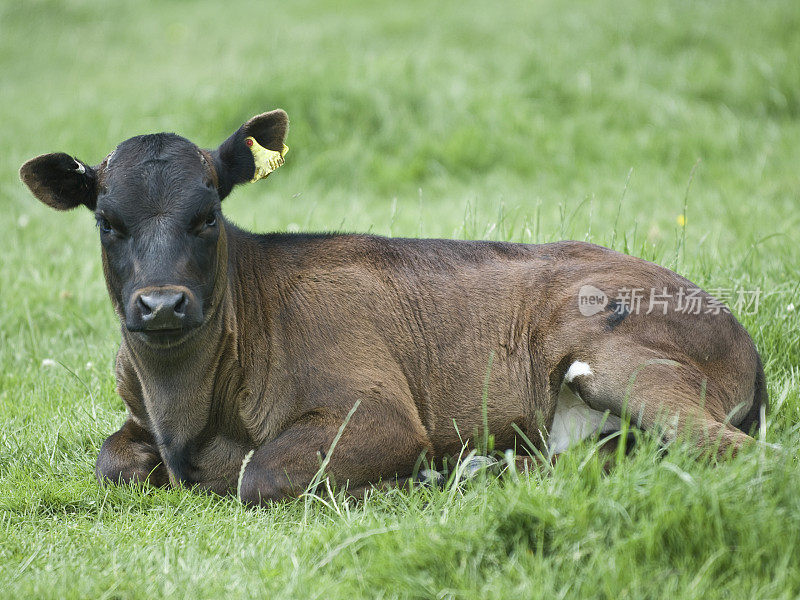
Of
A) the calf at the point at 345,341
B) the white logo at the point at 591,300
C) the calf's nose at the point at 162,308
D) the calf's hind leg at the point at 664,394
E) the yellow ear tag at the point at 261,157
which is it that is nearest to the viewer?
the calf's nose at the point at 162,308

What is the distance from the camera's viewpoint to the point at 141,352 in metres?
4.60

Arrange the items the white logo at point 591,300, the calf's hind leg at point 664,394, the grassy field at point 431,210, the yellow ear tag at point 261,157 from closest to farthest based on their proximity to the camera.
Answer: the grassy field at point 431,210, the calf's hind leg at point 664,394, the white logo at point 591,300, the yellow ear tag at point 261,157

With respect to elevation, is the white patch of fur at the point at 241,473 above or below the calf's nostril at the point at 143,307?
below

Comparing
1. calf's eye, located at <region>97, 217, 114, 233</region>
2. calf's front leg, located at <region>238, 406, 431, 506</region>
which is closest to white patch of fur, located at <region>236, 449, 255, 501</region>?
calf's front leg, located at <region>238, 406, 431, 506</region>

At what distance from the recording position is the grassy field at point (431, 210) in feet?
11.1

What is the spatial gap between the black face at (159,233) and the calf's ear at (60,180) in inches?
4.3

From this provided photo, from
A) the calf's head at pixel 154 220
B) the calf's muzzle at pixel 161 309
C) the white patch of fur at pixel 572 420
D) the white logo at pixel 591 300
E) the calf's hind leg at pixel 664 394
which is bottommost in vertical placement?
the white patch of fur at pixel 572 420

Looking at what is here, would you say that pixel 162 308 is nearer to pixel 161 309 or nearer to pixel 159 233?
pixel 161 309

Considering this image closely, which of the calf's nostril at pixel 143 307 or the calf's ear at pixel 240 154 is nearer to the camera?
the calf's nostril at pixel 143 307

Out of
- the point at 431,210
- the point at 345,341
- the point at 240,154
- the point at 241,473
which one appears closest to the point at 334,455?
the point at 241,473

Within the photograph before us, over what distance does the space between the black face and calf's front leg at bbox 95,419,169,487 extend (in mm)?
769

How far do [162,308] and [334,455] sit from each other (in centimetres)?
109

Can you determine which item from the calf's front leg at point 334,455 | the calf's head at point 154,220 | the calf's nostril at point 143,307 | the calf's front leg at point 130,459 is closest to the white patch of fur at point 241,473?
the calf's front leg at point 334,455

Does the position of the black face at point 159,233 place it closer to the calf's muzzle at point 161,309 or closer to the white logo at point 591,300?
the calf's muzzle at point 161,309
